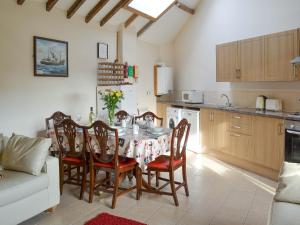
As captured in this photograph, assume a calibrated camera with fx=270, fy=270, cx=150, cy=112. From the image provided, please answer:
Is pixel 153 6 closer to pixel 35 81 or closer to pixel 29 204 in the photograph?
pixel 35 81

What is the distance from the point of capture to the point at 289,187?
2047 mm

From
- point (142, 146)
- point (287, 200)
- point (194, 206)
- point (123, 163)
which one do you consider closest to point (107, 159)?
point (123, 163)

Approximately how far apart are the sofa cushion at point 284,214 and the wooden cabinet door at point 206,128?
3.05 m

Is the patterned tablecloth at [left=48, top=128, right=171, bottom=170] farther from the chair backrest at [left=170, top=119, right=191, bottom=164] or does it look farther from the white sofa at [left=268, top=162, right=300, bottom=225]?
the white sofa at [left=268, top=162, right=300, bottom=225]

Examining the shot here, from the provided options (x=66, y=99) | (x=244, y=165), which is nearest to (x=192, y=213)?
(x=244, y=165)

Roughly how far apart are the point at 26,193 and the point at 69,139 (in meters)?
0.90

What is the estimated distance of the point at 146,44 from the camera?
6.23 m

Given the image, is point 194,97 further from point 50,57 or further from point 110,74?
point 50,57

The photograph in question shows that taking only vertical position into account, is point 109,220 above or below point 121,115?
below

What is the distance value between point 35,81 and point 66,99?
0.64 m

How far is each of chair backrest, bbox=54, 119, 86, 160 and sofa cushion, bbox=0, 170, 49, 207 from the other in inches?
24.4

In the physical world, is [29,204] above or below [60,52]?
below

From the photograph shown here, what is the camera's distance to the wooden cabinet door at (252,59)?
4320mm

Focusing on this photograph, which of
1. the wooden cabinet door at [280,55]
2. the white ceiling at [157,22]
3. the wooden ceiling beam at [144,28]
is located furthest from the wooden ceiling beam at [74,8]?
the wooden cabinet door at [280,55]
